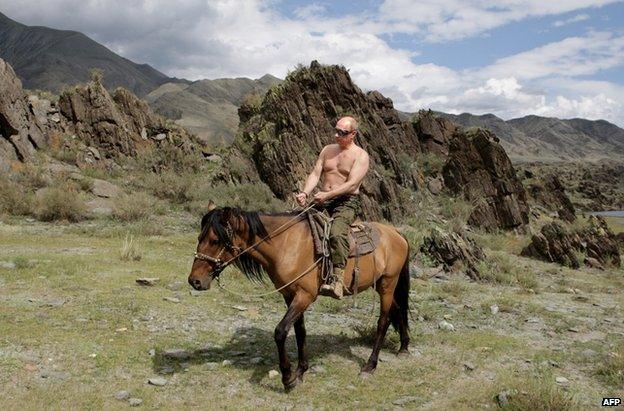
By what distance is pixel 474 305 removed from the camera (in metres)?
11.1

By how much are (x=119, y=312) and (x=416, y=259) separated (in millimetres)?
9648

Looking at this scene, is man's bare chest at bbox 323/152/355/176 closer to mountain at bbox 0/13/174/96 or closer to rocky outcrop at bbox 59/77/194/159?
rocky outcrop at bbox 59/77/194/159

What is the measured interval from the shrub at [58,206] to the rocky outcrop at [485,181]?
59.2 ft

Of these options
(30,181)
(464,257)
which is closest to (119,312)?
(464,257)

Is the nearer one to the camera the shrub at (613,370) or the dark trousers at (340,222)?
the dark trousers at (340,222)

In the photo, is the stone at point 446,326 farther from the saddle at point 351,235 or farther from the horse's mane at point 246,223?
the horse's mane at point 246,223

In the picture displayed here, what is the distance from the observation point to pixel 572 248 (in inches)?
751

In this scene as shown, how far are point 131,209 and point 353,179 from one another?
46.6 feet

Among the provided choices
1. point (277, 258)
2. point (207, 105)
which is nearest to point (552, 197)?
point (277, 258)

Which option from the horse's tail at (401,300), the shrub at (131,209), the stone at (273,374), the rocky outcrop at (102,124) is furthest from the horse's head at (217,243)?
the rocky outcrop at (102,124)

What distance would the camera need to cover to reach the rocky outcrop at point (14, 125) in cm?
2230

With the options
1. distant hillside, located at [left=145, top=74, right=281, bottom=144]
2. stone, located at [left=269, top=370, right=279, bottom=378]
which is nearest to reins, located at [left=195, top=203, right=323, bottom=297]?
stone, located at [left=269, top=370, right=279, bottom=378]

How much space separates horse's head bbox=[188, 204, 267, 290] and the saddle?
0.77m

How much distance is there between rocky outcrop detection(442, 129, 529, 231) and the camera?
25.2m
